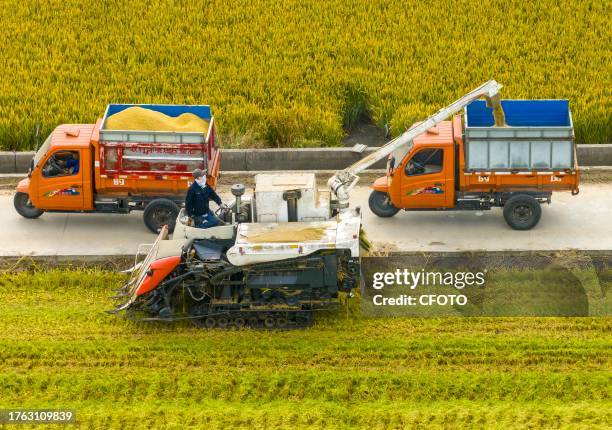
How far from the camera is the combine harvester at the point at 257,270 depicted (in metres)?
19.7

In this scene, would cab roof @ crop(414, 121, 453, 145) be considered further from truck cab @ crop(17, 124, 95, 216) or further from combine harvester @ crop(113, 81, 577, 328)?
truck cab @ crop(17, 124, 95, 216)

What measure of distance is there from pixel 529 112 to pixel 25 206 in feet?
30.3

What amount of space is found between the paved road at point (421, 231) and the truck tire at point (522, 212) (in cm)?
16

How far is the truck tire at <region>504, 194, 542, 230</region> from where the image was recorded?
899 inches

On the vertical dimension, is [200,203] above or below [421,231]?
above

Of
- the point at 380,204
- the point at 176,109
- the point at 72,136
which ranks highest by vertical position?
the point at 176,109

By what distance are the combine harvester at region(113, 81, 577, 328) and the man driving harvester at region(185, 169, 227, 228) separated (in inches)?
11.7

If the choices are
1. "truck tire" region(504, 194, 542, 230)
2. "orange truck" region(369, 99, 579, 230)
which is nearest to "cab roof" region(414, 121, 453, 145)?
"orange truck" region(369, 99, 579, 230)

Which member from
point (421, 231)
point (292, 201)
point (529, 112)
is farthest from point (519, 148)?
point (292, 201)

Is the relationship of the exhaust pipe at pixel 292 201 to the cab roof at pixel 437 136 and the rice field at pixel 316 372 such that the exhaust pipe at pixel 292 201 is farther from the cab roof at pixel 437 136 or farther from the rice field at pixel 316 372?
the cab roof at pixel 437 136

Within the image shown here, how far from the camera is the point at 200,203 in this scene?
20.8m

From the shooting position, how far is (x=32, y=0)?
3319 centimetres

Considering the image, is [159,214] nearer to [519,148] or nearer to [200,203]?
[200,203]

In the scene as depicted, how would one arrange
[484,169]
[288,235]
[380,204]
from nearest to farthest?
[288,235]
[484,169]
[380,204]
